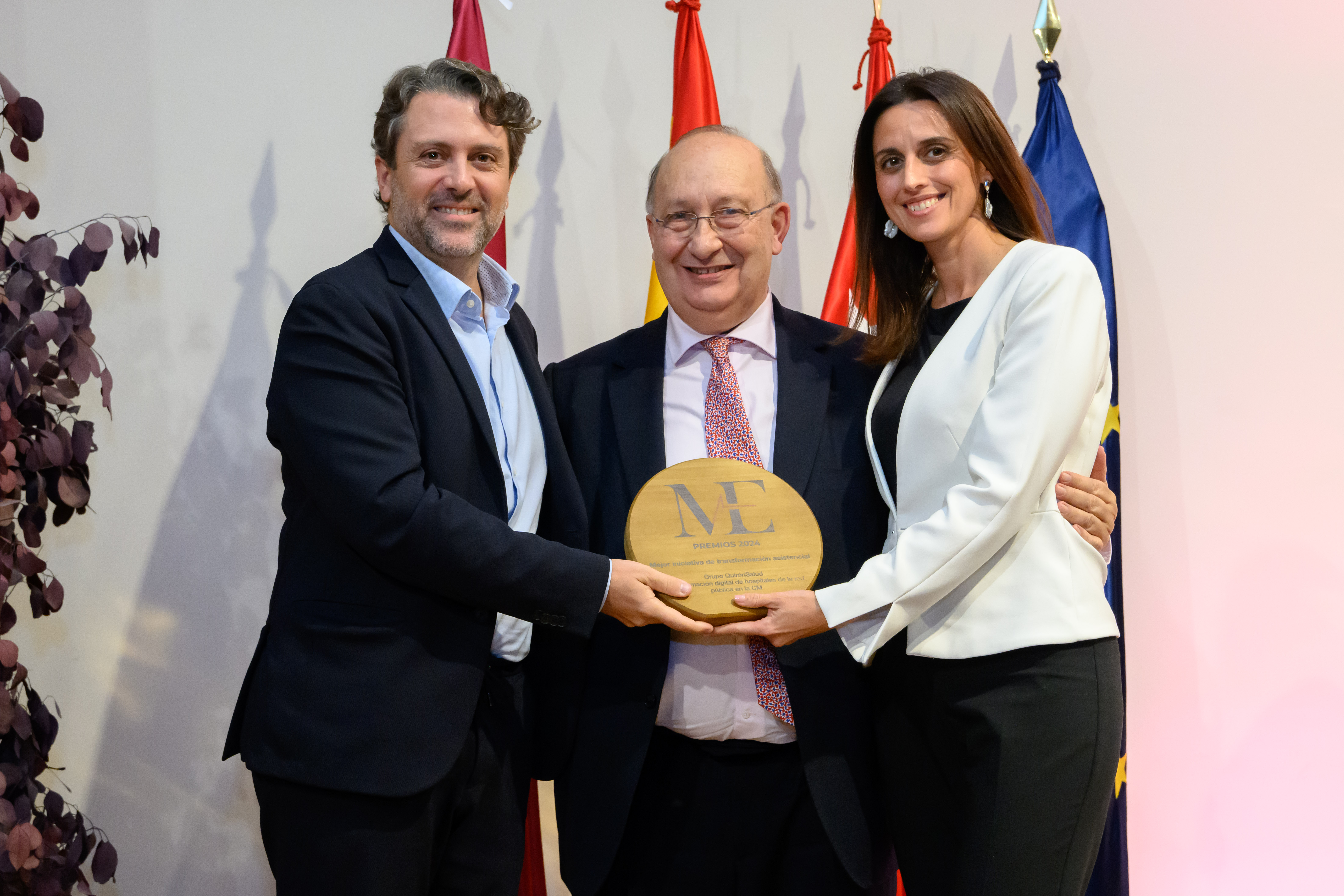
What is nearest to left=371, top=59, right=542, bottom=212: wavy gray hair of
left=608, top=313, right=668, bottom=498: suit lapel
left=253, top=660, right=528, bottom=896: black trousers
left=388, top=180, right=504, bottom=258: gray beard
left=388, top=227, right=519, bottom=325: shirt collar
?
left=388, top=180, right=504, bottom=258: gray beard

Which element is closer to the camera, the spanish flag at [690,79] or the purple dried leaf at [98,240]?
the purple dried leaf at [98,240]

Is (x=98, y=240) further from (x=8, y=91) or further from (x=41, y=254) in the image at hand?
(x=8, y=91)

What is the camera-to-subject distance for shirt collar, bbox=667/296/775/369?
6.41ft

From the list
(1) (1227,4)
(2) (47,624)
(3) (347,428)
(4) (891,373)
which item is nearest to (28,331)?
(3) (347,428)

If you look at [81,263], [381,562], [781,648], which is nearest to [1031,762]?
[781,648]

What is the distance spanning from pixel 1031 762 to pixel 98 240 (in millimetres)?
1894

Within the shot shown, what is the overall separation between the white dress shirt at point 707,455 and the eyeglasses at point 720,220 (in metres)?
0.17

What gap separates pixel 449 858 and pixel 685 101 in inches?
76.1

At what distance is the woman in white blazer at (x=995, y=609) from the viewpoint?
1.46 m

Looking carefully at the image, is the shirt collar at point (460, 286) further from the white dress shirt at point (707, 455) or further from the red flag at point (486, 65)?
the red flag at point (486, 65)

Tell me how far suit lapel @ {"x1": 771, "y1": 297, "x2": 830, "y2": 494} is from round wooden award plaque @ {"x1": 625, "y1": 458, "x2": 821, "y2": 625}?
92 millimetres

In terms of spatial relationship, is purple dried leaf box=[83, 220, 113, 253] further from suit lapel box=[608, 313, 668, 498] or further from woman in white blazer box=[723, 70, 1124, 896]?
woman in white blazer box=[723, 70, 1124, 896]

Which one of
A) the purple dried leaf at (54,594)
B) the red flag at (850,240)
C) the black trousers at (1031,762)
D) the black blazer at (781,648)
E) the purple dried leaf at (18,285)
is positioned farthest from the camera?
the red flag at (850,240)

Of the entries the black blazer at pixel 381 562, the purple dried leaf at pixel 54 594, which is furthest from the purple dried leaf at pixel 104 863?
the black blazer at pixel 381 562
